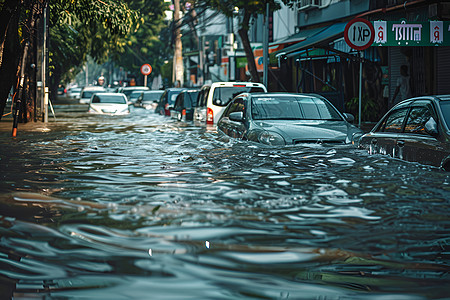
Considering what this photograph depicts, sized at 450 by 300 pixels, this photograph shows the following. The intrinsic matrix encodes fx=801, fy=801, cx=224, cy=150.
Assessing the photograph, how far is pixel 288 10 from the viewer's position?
40.3m

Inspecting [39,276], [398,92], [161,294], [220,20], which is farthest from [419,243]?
[220,20]

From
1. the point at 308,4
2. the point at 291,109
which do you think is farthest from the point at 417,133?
the point at 308,4

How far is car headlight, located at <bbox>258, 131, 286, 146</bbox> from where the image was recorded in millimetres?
12922

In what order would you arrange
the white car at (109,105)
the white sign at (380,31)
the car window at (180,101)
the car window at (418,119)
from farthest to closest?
the white car at (109,105), the car window at (180,101), the white sign at (380,31), the car window at (418,119)

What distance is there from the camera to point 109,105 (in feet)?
114

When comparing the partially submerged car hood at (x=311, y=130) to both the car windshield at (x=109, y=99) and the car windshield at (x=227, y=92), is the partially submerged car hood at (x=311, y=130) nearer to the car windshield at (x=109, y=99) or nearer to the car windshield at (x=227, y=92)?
the car windshield at (x=227, y=92)

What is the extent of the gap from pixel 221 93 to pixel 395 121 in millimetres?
11220

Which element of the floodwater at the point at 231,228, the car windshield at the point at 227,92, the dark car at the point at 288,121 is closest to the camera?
the floodwater at the point at 231,228

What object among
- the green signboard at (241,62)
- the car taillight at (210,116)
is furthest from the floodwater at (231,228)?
the green signboard at (241,62)

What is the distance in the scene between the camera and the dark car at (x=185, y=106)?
26.7 meters

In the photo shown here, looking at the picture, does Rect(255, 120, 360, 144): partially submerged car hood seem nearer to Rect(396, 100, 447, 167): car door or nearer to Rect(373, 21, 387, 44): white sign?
Rect(396, 100, 447, 167): car door

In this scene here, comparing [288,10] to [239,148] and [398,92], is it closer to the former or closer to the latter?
[398,92]

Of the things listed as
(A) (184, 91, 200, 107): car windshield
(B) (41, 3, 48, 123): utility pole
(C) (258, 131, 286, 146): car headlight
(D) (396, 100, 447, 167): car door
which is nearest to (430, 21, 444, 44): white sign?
(A) (184, 91, 200, 107): car windshield

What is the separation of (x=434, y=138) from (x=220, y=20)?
2668 inches
